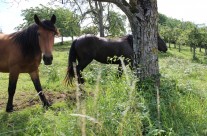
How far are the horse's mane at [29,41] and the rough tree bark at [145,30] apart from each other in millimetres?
1891

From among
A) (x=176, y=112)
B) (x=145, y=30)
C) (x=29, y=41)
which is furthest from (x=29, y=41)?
(x=176, y=112)

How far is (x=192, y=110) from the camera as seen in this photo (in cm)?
517

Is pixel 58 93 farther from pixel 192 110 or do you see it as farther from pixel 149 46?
pixel 192 110

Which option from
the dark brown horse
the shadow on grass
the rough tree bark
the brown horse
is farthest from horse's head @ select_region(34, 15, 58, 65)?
the dark brown horse

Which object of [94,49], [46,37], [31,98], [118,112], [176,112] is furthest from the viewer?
[94,49]

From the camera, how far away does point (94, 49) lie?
10328 mm

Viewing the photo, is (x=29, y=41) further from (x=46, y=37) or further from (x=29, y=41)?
(x=46, y=37)

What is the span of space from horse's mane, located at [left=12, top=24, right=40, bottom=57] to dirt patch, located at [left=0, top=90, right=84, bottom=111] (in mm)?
1064

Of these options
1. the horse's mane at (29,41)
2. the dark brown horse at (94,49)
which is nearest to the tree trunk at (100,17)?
the dark brown horse at (94,49)

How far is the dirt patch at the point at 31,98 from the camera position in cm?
760

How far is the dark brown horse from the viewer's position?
32.7ft

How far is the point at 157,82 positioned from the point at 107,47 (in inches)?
165

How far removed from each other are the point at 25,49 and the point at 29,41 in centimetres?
21

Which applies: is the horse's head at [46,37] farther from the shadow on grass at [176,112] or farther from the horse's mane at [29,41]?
the shadow on grass at [176,112]
